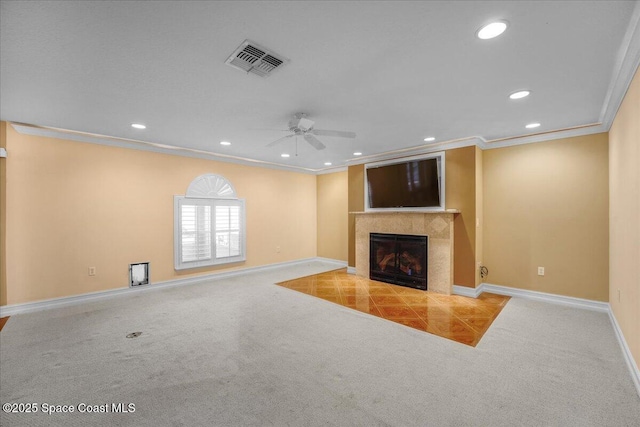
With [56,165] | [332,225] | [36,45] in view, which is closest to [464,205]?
[332,225]

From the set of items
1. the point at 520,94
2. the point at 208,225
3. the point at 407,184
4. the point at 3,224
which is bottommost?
the point at 208,225

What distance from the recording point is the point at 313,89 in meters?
2.73

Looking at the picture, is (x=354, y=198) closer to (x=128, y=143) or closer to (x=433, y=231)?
(x=433, y=231)

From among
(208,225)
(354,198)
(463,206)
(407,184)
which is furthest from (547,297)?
(208,225)

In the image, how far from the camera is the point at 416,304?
4.09 metres

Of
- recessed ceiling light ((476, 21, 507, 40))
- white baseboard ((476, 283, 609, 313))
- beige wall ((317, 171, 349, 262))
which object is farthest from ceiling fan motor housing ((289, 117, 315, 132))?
white baseboard ((476, 283, 609, 313))

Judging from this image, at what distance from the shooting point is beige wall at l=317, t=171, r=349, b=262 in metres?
7.20

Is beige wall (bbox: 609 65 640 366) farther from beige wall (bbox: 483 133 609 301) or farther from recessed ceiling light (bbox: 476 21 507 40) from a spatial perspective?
recessed ceiling light (bbox: 476 21 507 40)

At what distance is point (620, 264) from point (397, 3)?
3548 millimetres

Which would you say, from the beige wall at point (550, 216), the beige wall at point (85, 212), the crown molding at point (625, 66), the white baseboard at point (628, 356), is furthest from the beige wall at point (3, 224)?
the beige wall at point (550, 216)

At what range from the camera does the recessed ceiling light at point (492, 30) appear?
1.79 metres

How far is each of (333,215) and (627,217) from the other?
550 centimetres

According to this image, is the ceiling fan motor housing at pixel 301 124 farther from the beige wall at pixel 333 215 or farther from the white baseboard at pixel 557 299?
the beige wall at pixel 333 215

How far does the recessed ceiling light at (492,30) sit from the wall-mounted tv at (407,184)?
3053 mm
